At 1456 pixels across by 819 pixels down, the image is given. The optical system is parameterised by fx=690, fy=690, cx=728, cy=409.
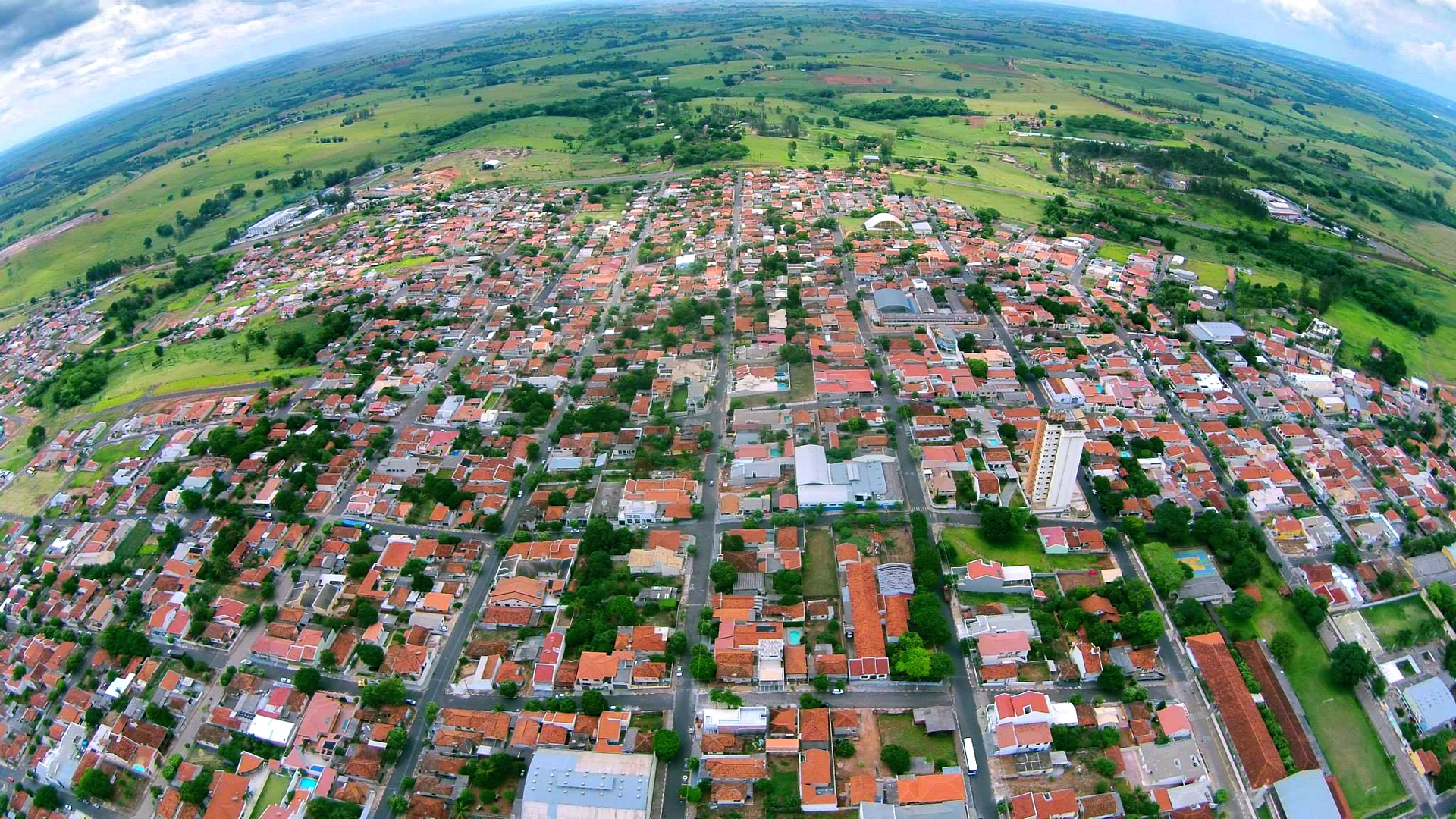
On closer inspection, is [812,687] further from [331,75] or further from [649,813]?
[331,75]

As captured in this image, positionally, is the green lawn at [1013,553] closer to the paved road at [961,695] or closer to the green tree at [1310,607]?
the paved road at [961,695]

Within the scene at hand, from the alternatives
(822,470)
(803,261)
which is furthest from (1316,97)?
(822,470)

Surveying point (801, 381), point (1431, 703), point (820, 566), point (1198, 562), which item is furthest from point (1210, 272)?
point (820, 566)

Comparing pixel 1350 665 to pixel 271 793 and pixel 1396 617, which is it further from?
pixel 271 793

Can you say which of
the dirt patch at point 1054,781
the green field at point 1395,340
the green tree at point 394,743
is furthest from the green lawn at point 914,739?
the green field at point 1395,340

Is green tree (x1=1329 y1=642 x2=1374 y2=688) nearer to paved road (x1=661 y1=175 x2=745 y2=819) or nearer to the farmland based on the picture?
paved road (x1=661 y1=175 x2=745 y2=819)

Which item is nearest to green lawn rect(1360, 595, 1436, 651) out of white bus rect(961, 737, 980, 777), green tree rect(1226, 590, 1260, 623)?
green tree rect(1226, 590, 1260, 623)
